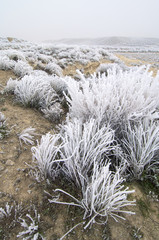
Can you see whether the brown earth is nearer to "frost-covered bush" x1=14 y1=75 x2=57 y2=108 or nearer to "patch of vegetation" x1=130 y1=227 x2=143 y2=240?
"patch of vegetation" x1=130 y1=227 x2=143 y2=240

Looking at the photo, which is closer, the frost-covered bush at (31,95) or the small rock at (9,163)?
the small rock at (9,163)

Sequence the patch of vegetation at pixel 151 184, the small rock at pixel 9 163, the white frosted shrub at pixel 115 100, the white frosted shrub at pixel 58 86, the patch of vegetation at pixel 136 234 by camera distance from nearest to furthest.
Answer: the patch of vegetation at pixel 136 234, the patch of vegetation at pixel 151 184, the small rock at pixel 9 163, the white frosted shrub at pixel 115 100, the white frosted shrub at pixel 58 86

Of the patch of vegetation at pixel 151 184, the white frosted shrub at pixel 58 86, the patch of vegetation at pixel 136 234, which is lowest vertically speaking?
the patch of vegetation at pixel 136 234

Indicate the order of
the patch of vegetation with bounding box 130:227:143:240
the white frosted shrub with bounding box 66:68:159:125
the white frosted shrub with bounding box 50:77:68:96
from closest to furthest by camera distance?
the patch of vegetation with bounding box 130:227:143:240 → the white frosted shrub with bounding box 66:68:159:125 → the white frosted shrub with bounding box 50:77:68:96

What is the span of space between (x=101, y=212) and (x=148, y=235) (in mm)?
355

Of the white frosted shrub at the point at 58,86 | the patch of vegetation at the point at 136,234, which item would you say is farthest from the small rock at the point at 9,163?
the white frosted shrub at the point at 58,86

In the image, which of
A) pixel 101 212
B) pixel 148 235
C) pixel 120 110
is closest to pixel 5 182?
pixel 101 212

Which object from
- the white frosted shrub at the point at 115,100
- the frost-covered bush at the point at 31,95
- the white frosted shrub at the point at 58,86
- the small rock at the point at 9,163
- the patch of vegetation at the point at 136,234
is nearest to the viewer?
the patch of vegetation at the point at 136,234

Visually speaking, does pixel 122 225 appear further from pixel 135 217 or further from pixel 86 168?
pixel 86 168

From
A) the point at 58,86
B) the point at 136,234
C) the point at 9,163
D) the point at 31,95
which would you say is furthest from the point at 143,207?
the point at 58,86

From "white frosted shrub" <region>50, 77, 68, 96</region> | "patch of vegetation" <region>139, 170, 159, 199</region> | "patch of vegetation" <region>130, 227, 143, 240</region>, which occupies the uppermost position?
"white frosted shrub" <region>50, 77, 68, 96</region>

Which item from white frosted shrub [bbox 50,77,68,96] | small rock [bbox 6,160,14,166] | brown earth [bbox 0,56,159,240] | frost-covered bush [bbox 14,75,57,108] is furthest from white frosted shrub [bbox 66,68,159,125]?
white frosted shrub [bbox 50,77,68,96]

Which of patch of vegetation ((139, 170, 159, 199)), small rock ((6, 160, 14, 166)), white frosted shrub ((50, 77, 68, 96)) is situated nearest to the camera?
patch of vegetation ((139, 170, 159, 199))

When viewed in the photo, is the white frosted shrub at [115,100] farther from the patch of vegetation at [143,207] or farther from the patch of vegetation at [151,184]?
the patch of vegetation at [143,207]
